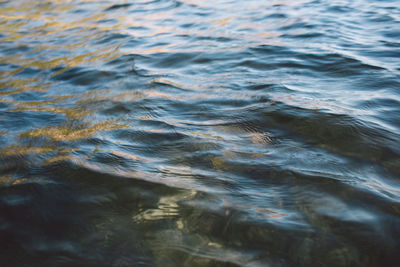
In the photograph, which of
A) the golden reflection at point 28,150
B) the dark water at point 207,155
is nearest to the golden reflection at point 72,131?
the dark water at point 207,155

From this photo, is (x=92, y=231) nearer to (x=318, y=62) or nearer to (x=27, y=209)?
(x=27, y=209)

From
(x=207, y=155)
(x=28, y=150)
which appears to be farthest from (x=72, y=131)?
(x=207, y=155)

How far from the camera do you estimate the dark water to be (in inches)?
62.8

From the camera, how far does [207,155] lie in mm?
2311

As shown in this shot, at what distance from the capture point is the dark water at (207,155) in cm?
159

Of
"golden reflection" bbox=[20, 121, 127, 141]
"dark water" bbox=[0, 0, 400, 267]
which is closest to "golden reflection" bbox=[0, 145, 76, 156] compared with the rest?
"dark water" bbox=[0, 0, 400, 267]

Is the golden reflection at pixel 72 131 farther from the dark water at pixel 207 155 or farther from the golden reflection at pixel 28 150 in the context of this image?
the golden reflection at pixel 28 150

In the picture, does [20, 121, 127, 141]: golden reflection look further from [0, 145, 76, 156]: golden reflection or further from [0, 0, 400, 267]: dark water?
[0, 145, 76, 156]: golden reflection

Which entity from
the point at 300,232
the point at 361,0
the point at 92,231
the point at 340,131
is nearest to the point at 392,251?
the point at 300,232

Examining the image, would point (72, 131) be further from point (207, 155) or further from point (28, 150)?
point (207, 155)

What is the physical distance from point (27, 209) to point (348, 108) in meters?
2.50

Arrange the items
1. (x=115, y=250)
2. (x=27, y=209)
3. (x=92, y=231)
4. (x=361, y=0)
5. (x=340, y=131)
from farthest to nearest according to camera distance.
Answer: (x=361, y=0), (x=340, y=131), (x=27, y=209), (x=92, y=231), (x=115, y=250)

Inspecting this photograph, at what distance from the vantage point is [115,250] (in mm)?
1580

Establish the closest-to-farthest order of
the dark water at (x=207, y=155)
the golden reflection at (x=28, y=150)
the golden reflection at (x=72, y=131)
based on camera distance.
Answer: the dark water at (x=207, y=155), the golden reflection at (x=28, y=150), the golden reflection at (x=72, y=131)
